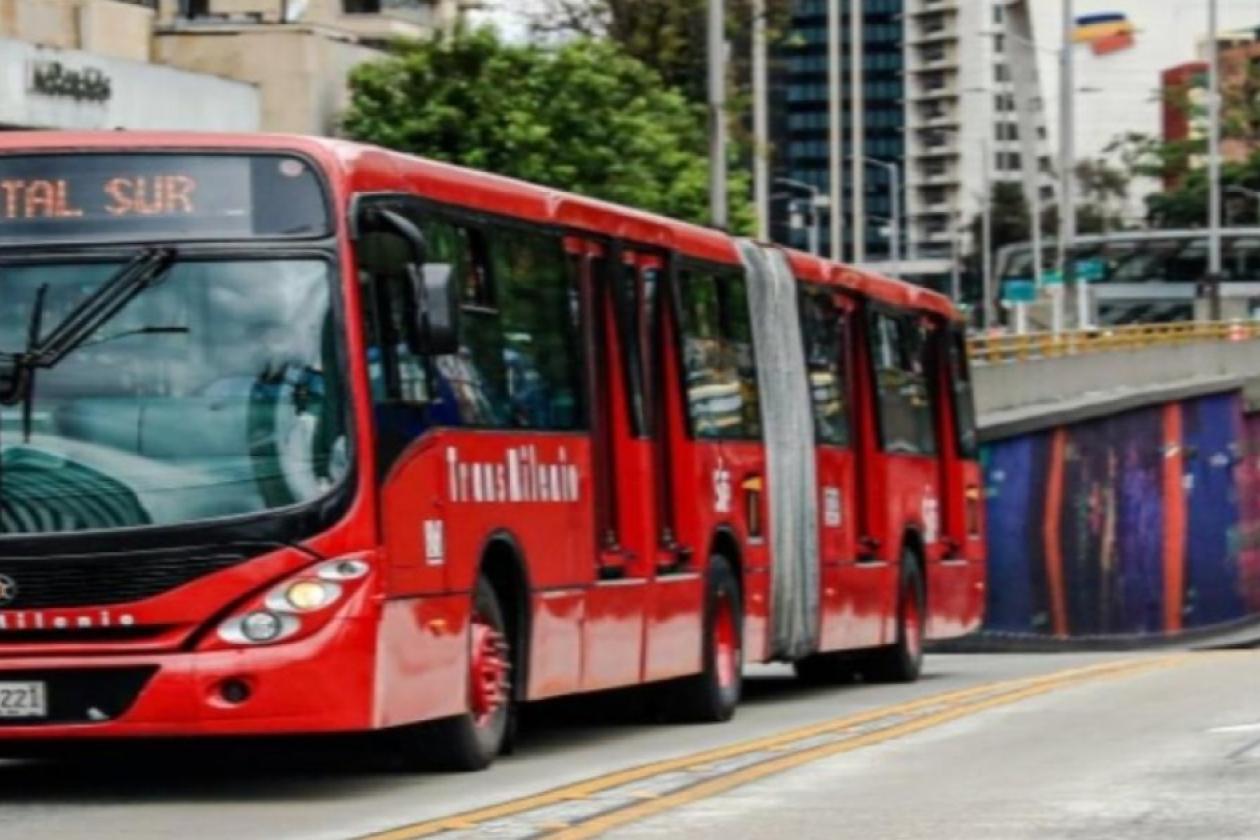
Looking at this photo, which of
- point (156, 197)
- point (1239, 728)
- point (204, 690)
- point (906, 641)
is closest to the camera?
point (204, 690)

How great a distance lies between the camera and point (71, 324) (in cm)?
1464

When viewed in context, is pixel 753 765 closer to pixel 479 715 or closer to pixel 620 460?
pixel 479 715

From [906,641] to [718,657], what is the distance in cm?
648

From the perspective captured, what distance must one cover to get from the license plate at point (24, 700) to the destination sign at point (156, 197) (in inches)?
69.8

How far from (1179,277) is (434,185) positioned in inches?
5241

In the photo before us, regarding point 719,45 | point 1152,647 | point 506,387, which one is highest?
point 719,45

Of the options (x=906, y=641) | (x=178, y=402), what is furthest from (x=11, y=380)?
(x=906, y=641)

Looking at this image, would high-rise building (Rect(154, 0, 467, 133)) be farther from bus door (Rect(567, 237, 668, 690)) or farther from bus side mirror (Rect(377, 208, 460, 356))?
bus side mirror (Rect(377, 208, 460, 356))

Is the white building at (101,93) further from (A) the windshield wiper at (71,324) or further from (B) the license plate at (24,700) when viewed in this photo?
(B) the license plate at (24,700)

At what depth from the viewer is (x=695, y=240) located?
21469 mm

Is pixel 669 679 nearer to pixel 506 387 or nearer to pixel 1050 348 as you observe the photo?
pixel 506 387

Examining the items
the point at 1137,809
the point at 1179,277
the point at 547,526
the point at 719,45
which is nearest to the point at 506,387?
the point at 547,526

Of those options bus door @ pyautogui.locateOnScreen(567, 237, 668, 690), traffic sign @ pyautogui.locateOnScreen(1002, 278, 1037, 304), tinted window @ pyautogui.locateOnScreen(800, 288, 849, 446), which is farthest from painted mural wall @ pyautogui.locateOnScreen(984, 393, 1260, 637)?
bus door @ pyautogui.locateOnScreen(567, 237, 668, 690)

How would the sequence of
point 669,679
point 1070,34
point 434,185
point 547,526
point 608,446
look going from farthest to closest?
point 1070,34, point 669,679, point 608,446, point 547,526, point 434,185
